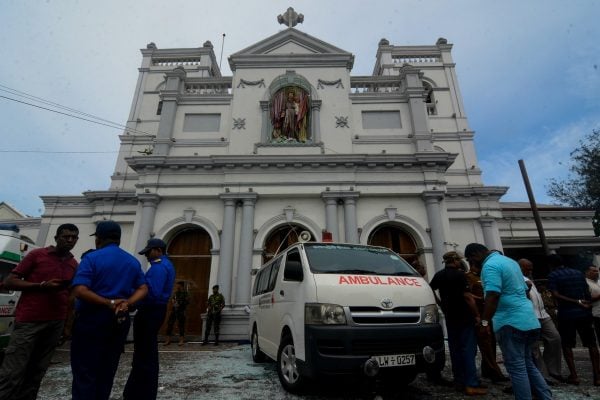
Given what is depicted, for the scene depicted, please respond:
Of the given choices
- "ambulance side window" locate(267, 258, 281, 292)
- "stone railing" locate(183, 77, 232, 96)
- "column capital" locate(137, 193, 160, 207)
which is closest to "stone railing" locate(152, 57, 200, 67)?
"stone railing" locate(183, 77, 232, 96)

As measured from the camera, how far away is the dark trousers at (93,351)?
9.02ft

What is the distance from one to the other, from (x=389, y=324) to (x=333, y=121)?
11903 millimetres

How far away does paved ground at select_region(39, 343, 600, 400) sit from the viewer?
14.3 ft

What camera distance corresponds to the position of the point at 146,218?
1282 cm

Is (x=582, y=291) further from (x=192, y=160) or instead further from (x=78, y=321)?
(x=192, y=160)

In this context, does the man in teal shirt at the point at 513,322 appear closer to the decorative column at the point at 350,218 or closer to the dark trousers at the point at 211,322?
the decorative column at the point at 350,218

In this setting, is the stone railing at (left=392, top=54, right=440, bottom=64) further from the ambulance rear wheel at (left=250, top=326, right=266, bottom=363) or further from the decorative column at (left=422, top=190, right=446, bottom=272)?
the ambulance rear wheel at (left=250, top=326, right=266, bottom=363)

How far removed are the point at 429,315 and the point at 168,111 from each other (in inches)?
574

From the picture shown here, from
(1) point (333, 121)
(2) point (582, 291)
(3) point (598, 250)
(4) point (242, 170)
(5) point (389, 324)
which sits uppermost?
(1) point (333, 121)

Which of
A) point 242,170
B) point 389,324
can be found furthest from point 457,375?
point 242,170

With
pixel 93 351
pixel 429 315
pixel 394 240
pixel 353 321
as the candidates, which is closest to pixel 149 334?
pixel 93 351

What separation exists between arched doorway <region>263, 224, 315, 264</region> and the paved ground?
6.19 metres

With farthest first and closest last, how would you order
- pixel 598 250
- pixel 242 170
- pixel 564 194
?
pixel 564 194 → pixel 598 250 → pixel 242 170

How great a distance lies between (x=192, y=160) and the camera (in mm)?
13445
